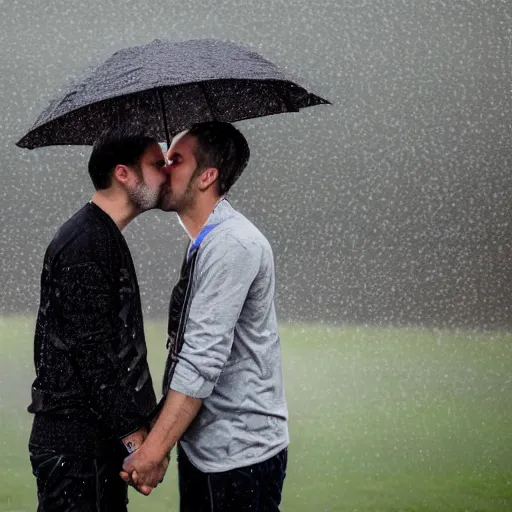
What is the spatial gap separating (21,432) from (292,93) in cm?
244

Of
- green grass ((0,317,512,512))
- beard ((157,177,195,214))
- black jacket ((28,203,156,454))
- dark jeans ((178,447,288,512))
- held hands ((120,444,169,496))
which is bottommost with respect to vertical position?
green grass ((0,317,512,512))

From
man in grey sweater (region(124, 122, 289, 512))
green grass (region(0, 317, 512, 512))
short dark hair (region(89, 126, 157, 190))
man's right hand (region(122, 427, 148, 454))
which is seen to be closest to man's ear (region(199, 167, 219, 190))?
man in grey sweater (region(124, 122, 289, 512))

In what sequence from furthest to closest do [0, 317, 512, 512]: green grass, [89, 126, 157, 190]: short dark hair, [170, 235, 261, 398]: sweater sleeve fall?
1. [0, 317, 512, 512]: green grass
2. [89, 126, 157, 190]: short dark hair
3. [170, 235, 261, 398]: sweater sleeve

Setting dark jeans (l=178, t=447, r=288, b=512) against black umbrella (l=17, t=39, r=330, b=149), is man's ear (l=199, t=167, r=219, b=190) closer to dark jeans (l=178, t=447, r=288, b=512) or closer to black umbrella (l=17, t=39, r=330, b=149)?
black umbrella (l=17, t=39, r=330, b=149)

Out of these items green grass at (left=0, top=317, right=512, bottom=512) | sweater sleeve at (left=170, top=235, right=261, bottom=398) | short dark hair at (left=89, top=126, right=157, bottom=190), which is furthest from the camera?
green grass at (left=0, top=317, right=512, bottom=512)

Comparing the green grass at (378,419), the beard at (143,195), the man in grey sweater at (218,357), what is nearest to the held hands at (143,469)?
the man in grey sweater at (218,357)

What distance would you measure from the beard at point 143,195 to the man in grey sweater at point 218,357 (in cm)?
3

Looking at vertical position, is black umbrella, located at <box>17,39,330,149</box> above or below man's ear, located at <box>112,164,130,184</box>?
above

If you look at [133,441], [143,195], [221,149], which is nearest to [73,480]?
[133,441]

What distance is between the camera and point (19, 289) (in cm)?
449

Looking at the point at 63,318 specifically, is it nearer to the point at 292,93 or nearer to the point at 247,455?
the point at 247,455

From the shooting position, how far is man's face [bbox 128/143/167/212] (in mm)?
2320

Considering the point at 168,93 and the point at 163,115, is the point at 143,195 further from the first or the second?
the point at 168,93

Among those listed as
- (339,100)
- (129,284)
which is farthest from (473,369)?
(129,284)
